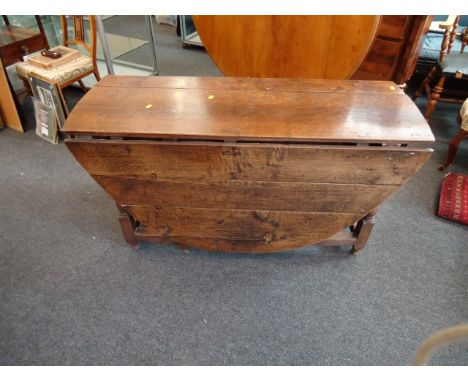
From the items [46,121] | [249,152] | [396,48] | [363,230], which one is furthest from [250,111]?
[46,121]

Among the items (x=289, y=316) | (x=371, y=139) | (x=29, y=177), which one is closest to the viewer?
(x=371, y=139)

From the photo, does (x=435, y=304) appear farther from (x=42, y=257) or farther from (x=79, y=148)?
(x=42, y=257)

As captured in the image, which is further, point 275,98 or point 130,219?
point 130,219

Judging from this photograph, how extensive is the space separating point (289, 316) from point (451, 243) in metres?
0.85

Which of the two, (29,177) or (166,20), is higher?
(166,20)

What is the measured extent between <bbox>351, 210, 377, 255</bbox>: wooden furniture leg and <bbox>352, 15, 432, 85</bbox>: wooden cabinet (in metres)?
0.64

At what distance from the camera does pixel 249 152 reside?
1.05 metres

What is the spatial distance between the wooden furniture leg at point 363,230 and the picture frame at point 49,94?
1798 mm

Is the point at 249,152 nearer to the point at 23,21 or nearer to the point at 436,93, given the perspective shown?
the point at 436,93

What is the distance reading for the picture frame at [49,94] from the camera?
6.41 feet

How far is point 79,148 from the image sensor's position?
3.63 ft

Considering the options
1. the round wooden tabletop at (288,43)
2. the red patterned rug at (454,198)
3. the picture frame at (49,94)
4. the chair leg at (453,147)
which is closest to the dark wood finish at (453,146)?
the chair leg at (453,147)

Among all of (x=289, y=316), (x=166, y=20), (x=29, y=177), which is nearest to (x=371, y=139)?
(x=289, y=316)

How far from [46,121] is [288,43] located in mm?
1598
